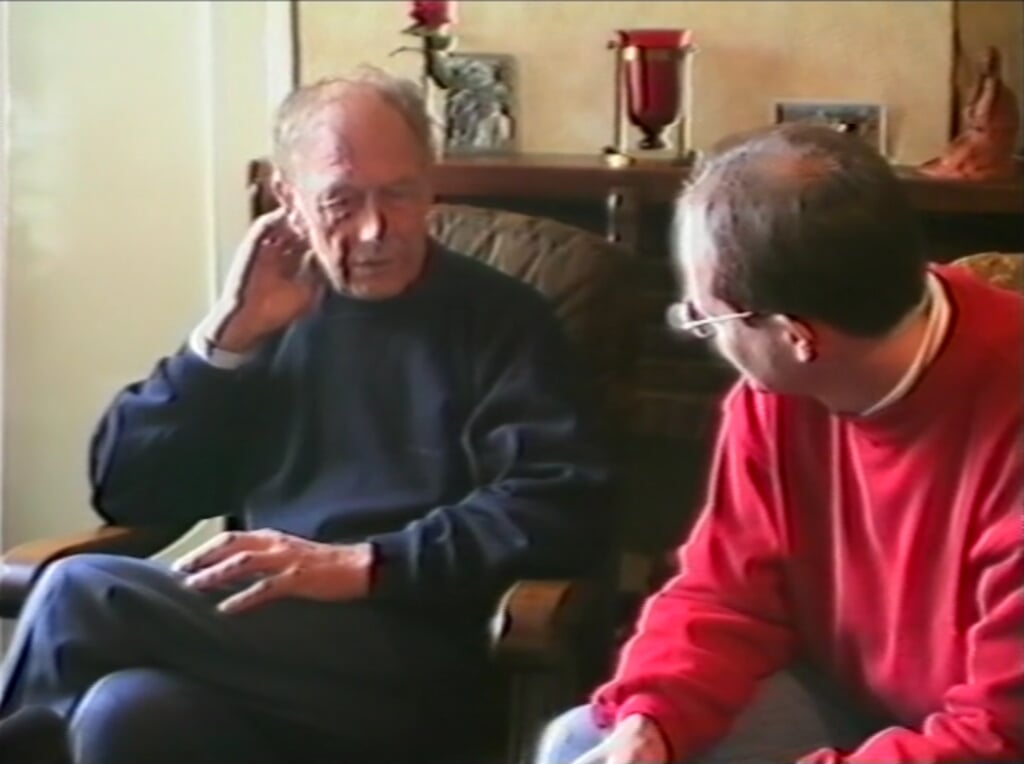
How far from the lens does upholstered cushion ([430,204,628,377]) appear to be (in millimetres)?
1666

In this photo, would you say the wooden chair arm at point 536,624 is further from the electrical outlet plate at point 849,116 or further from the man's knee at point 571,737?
the electrical outlet plate at point 849,116

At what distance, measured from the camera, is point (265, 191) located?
5.87ft

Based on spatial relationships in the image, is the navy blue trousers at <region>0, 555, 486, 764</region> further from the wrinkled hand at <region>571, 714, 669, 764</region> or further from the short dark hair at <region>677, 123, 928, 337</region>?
the short dark hair at <region>677, 123, 928, 337</region>

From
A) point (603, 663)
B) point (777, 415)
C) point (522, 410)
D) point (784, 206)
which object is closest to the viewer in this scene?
point (784, 206)

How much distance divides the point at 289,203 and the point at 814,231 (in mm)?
609

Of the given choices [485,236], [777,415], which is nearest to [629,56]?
[485,236]

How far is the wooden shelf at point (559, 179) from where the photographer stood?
1729 millimetres

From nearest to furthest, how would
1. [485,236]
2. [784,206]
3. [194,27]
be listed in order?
[784,206]
[485,236]
[194,27]

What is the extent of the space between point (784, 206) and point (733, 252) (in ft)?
0.16

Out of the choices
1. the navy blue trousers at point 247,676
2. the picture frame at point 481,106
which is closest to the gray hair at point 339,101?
the picture frame at point 481,106

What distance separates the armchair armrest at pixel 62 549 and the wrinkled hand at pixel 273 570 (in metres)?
0.14

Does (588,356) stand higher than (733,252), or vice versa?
(733,252)

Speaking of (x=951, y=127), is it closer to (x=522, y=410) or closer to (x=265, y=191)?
(x=522, y=410)

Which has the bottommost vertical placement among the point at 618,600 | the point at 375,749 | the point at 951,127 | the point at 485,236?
the point at 375,749
